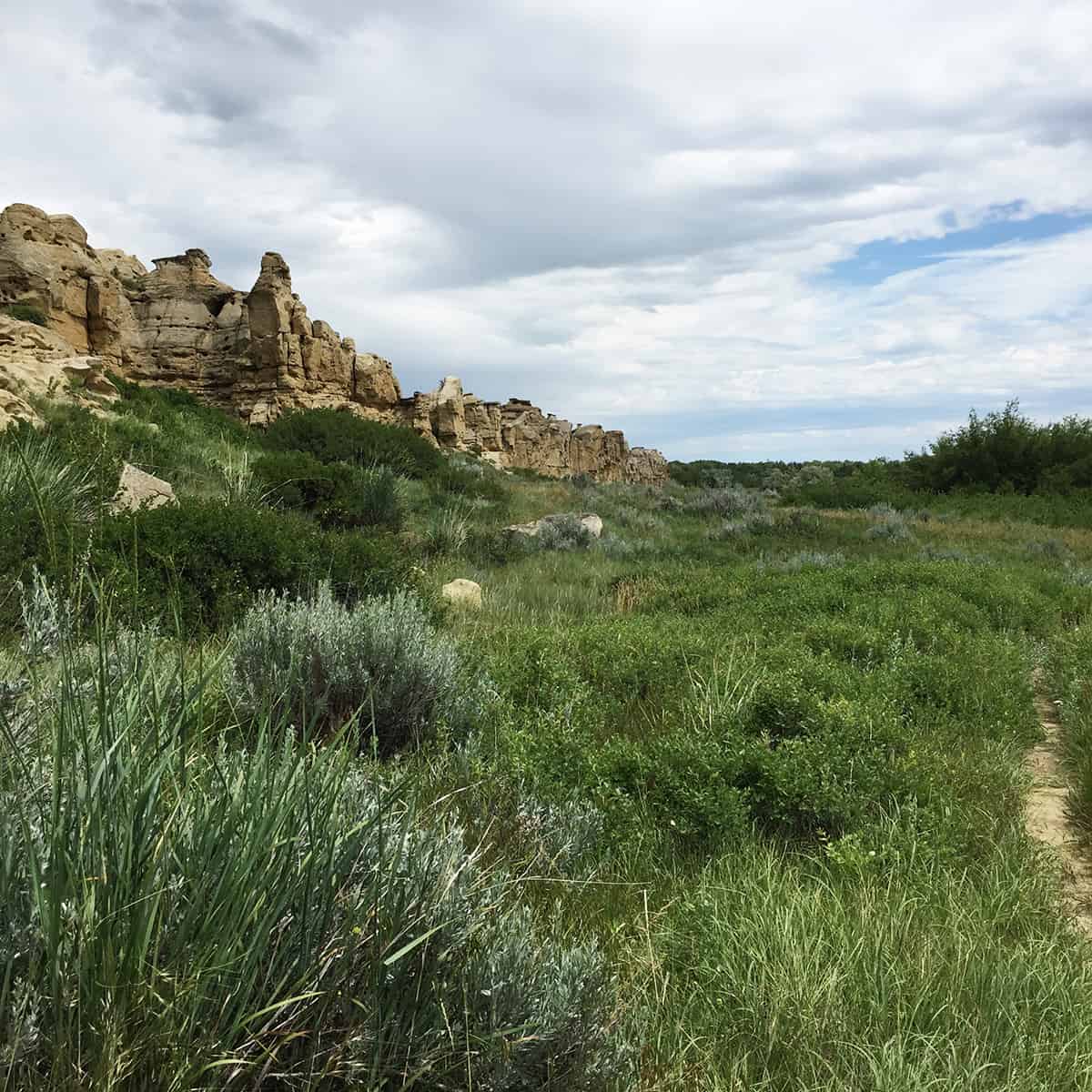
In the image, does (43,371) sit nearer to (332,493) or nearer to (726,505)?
(332,493)

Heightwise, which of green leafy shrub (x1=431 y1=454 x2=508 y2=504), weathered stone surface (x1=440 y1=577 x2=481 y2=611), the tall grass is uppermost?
green leafy shrub (x1=431 y1=454 x2=508 y2=504)

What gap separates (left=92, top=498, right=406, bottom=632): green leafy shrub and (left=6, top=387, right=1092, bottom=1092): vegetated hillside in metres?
0.04

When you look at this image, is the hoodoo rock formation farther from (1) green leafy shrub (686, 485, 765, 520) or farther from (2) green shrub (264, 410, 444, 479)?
(1) green leafy shrub (686, 485, 765, 520)

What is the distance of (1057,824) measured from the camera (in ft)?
13.0

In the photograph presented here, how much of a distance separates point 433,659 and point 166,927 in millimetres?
2604

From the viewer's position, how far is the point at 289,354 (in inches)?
1249

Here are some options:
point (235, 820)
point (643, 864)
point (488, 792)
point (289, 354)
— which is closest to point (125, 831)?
point (235, 820)

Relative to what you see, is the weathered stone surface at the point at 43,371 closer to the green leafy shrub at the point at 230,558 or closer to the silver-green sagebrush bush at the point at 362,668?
the green leafy shrub at the point at 230,558

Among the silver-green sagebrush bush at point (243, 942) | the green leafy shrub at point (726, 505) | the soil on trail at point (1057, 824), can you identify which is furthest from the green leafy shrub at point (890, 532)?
the silver-green sagebrush bush at point (243, 942)

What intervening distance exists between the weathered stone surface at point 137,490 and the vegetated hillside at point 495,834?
1.61 feet

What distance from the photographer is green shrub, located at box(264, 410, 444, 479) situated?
20.2 m

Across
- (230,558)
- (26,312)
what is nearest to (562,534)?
(230,558)

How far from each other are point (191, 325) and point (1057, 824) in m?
35.7

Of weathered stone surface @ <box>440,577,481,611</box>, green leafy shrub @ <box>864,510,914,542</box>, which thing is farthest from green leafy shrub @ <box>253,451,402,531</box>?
green leafy shrub @ <box>864,510,914,542</box>
